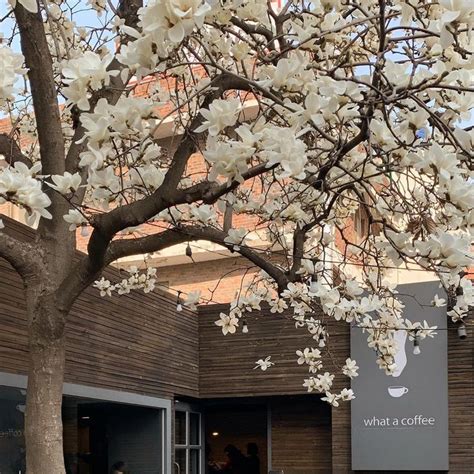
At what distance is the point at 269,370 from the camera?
10773 millimetres

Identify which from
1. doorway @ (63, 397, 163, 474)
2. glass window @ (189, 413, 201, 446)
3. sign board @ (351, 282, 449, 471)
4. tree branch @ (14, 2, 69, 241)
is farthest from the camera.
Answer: glass window @ (189, 413, 201, 446)

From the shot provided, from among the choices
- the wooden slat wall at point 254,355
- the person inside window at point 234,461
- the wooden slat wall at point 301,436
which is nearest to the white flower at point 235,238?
the wooden slat wall at point 254,355

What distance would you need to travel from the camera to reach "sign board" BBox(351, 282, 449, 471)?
9914mm

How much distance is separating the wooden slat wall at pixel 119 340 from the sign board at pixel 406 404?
2171 mm

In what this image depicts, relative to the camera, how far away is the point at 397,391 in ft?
33.4

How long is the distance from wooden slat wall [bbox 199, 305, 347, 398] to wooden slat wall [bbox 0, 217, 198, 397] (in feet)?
0.56

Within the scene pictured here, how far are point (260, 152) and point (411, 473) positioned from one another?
798 cm

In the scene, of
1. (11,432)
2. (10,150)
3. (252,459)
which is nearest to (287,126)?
(10,150)

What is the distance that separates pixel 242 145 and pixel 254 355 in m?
8.23

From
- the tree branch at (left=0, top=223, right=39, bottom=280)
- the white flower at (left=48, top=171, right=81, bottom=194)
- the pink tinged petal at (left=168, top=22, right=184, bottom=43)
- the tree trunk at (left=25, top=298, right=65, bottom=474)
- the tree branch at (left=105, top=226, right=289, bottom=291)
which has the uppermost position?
the pink tinged petal at (left=168, top=22, right=184, bottom=43)

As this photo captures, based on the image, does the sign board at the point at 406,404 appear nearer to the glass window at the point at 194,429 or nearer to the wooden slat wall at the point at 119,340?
the wooden slat wall at the point at 119,340

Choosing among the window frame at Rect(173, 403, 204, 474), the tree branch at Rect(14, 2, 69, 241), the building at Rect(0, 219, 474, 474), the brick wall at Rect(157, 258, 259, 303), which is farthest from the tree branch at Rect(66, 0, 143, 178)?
the brick wall at Rect(157, 258, 259, 303)

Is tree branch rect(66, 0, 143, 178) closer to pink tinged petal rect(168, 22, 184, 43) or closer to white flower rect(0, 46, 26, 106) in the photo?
white flower rect(0, 46, 26, 106)

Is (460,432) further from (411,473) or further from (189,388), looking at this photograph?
(189,388)
